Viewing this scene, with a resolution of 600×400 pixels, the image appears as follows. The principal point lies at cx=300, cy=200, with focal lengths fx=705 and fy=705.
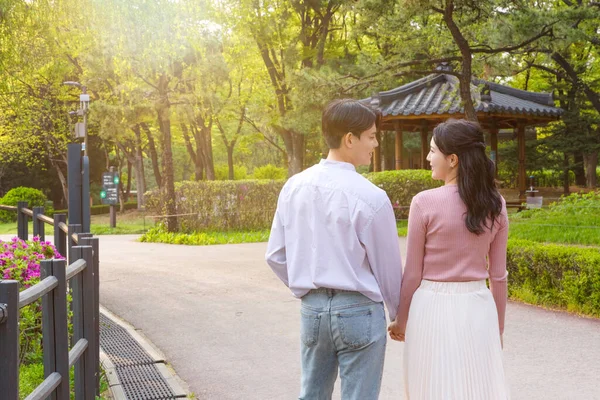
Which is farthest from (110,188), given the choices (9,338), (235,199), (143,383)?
(9,338)

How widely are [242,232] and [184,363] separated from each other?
14359 mm

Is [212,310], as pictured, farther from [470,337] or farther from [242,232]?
[242,232]

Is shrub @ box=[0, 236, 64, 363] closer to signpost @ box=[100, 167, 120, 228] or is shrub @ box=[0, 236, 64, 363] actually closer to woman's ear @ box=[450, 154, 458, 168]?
woman's ear @ box=[450, 154, 458, 168]

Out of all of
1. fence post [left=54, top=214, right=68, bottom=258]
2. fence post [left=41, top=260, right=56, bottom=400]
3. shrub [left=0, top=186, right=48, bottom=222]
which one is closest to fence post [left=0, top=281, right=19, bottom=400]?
fence post [left=41, top=260, right=56, bottom=400]

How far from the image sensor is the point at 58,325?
3.23 metres

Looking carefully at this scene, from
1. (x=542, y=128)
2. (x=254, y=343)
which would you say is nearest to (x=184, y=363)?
(x=254, y=343)

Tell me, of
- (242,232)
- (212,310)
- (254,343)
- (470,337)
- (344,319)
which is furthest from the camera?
(242,232)

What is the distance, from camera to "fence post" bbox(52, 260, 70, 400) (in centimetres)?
318

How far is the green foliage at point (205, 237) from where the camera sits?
59.9ft

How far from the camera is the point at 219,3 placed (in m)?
30.2

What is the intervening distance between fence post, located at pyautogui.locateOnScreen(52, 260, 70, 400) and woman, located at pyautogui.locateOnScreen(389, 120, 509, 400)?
60.4 inches

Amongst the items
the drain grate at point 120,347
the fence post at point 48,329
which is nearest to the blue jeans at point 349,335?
the fence post at point 48,329

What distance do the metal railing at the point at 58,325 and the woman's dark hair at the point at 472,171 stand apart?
70.0 inches

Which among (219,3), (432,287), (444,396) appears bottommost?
(444,396)
